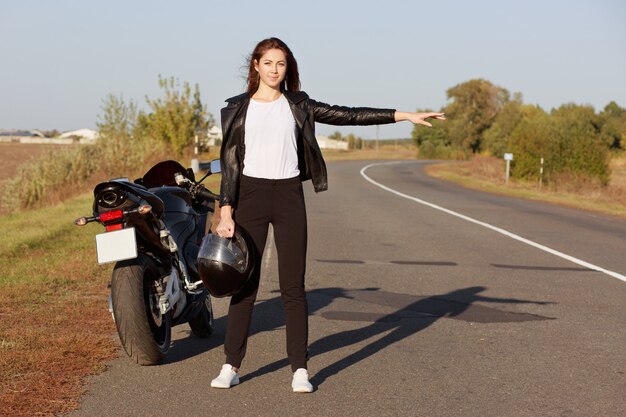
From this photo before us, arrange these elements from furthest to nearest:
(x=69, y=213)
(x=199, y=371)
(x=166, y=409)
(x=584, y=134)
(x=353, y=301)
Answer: (x=584, y=134), (x=69, y=213), (x=353, y=301), (x=199, y=371), (x=166, y=409)

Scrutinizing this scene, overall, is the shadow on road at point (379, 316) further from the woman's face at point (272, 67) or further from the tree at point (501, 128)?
the tree at point (501, 128)

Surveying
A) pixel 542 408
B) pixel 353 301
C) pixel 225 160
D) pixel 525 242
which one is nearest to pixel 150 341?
pixel 225 160

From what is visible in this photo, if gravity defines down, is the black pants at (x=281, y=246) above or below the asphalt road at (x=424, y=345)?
above

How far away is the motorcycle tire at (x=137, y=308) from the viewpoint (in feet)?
18.3

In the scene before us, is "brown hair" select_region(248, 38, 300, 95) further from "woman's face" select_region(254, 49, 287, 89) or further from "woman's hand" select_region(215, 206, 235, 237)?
"woman's hand" select_region(215, 206, 235, 237)

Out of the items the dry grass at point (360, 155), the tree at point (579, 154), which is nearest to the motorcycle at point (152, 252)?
the tree at point (579, 154)

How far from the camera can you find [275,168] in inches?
210

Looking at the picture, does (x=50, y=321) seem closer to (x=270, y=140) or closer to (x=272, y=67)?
(x=270, y=140)

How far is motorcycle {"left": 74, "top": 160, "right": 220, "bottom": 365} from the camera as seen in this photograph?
552 cm

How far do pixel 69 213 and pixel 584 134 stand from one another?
2497 centimetres

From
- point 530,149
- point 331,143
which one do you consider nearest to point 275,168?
point 530,149

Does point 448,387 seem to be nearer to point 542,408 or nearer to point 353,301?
point 542,408

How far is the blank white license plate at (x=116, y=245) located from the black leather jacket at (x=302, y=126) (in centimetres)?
58

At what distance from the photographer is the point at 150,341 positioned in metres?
5.71
